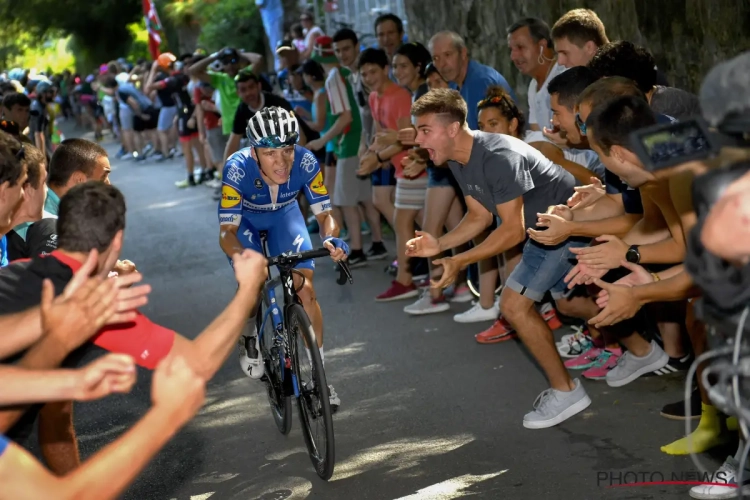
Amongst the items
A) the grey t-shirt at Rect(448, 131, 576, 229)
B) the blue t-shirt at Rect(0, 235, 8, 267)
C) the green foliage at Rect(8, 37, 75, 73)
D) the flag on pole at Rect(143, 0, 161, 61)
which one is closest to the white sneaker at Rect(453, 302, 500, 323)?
the grey t-shirt at Rect(448, 131, 576, 229)

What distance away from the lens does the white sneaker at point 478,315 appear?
8773 millimetres

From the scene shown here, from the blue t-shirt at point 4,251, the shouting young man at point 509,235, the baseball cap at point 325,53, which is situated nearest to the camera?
the blue t-shirt at point 4,251

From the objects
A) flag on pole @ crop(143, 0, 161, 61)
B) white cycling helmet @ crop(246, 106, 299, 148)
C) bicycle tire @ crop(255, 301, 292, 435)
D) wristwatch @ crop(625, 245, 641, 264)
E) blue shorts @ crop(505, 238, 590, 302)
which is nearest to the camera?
wristwatch @ crop(625, 245, 641, 264)

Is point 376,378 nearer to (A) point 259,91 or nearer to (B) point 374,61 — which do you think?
(B) point 374,61

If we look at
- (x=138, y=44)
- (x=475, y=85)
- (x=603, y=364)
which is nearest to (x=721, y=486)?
(x=603, y=364)

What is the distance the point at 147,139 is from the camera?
2602 cm

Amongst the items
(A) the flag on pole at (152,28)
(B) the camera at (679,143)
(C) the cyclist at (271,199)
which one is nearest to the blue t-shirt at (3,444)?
(B) the camera at (679,143)

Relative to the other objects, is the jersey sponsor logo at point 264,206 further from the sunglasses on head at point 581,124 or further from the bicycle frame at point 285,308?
the sunglasses on head at point 581,124

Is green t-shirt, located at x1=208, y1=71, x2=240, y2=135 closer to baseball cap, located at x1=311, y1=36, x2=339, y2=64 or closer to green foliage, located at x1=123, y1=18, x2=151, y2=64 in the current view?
baseball cap, located at x1=311, y1=36, x2=339, y2=64

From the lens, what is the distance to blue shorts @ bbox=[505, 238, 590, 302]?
20.8 ft

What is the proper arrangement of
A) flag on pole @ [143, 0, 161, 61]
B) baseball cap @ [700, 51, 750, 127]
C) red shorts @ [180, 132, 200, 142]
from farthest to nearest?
1. flag on pole @ [143, 0, 161, 61]
2. red shorts @ [180, 132, 200, 142]
3. baseball cap @ [700, 51, 750, 127]

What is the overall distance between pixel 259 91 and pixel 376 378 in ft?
20.1

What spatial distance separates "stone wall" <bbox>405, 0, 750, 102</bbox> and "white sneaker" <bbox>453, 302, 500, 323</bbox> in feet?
8.50

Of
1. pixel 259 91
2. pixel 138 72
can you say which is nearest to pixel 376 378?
pixel 259 91
